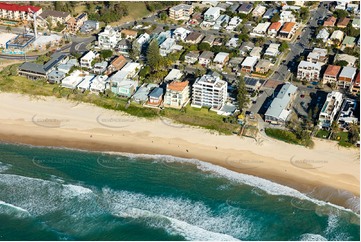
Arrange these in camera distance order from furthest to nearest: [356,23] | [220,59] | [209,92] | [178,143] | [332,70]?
[356,23] < [220,59] < [332,70] < [209,92] < [178,143]

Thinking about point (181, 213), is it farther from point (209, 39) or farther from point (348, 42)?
point (348, 42)

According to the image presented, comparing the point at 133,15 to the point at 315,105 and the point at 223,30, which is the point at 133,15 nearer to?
the point at 223,30

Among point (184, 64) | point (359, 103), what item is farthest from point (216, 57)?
point (359, 103)

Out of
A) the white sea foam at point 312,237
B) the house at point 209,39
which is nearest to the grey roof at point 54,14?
the house at point 209,39

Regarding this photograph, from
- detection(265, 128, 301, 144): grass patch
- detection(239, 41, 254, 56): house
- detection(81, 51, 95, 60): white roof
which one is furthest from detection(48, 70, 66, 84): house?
detection(265, 128, 301, 144): grass patch

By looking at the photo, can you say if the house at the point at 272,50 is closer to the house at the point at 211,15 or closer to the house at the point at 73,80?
the house at the point at 211,15

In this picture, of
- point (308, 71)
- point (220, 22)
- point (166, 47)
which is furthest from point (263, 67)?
point (220, 22)

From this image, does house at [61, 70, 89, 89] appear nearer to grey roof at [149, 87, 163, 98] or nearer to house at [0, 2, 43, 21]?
grey roof at [149, 87, 163, 98]
